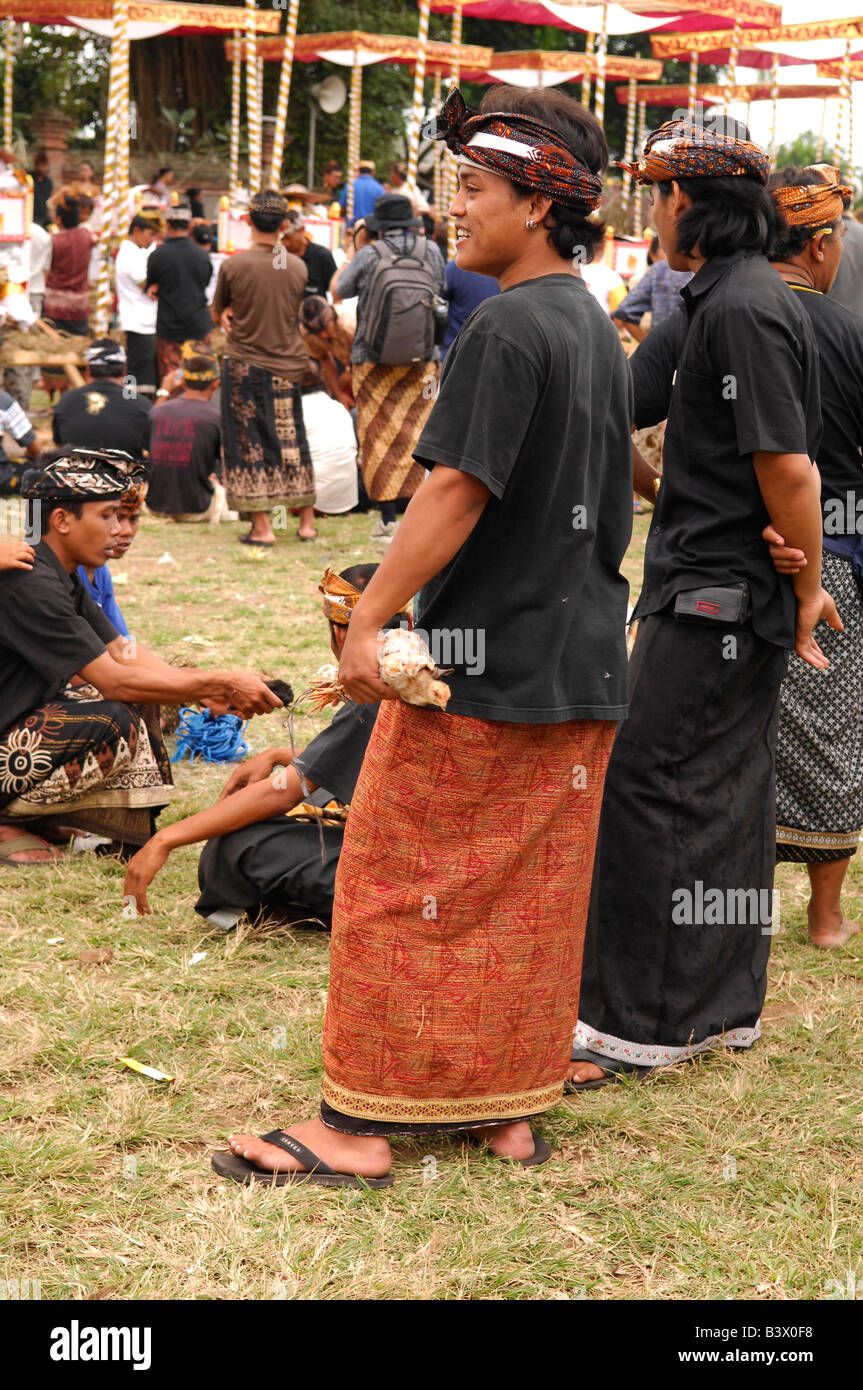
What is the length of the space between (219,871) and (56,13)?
13.1m

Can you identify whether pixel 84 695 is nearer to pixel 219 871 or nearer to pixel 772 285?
pixel 219 871

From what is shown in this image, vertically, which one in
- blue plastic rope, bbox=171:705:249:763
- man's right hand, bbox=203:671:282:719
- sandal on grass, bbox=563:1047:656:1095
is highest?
man's right hand, bbox=203:671:282:719

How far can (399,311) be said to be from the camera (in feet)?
27.4

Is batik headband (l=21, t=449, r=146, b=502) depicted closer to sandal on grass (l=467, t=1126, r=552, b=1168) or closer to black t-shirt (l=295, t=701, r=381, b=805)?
black t-shirt (l=295, t=701, r=381, b=805)

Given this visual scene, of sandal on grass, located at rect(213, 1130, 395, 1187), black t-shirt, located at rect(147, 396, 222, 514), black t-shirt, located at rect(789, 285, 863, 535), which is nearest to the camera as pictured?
sandal on grass, located at rect(213, 1130, 395, 1187)

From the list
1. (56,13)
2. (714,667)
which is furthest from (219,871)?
(56,13)

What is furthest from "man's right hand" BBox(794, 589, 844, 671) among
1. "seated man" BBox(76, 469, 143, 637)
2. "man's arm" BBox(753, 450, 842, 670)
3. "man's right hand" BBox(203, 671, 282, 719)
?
"seated man" BBox(76, 469, 143, 637)

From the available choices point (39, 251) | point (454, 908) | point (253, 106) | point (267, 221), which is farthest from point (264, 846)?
point (253, 106)

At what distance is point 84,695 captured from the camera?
4562mm

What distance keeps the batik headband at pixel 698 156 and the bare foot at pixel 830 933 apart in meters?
2.09

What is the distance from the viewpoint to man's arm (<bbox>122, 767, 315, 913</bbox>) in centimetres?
374

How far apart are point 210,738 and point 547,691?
300 centimetres

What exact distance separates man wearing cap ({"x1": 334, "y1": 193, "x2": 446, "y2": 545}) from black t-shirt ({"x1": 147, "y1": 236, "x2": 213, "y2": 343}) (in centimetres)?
289

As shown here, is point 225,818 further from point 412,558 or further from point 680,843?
point 412,558
